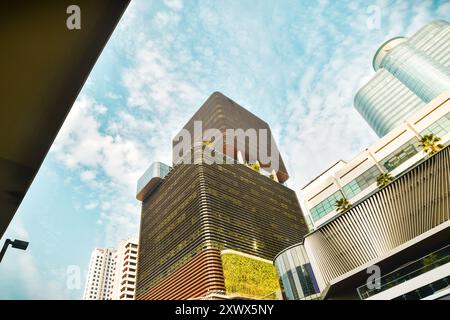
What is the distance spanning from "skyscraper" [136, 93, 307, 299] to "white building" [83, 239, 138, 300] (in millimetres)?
17958

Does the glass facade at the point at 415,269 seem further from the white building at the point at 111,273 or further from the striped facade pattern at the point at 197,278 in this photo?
the white building at the point at 111,273

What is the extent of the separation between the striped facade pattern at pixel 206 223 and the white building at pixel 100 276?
→ 6746cm

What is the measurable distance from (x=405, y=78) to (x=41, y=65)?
579 feet

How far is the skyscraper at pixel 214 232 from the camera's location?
6012cm

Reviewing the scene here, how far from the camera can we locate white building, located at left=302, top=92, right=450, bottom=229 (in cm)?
4344

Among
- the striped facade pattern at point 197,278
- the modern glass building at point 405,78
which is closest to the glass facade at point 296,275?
the striped facade pattern at point 197,278

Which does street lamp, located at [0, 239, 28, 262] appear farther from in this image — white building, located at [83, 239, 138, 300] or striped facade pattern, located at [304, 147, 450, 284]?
white building, located at [83, 239, 138, 300]

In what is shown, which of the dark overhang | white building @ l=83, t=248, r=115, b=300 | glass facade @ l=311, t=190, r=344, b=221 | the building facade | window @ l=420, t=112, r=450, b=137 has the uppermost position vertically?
white building @ l=83, t=248, r=115, b=300

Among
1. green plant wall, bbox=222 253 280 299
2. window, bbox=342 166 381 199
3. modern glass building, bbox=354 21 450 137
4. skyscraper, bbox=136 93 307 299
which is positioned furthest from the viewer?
modern glass building, bbox=354 21 450 137

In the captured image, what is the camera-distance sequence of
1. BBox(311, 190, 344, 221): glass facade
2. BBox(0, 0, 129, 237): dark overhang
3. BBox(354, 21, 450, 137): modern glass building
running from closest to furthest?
BBox(0, 0, 129, 237): dark overhang
BBox(311, 190, 344, 221): glass facade
BBox(354, 21, 450, 137): modern glass building
